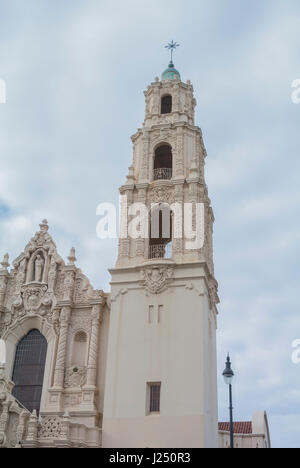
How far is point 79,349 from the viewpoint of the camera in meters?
27.2

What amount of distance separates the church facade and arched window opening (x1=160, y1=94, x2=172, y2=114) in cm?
202

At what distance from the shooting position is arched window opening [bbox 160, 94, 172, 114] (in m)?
34.5

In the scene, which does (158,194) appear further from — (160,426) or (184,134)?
(160,426)

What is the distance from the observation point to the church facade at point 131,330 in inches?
903

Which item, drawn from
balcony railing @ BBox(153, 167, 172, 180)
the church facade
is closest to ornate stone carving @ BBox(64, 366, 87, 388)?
the church facade

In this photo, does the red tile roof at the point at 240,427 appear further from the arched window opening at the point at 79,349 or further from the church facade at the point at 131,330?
the arched window opening at the point at 79,349

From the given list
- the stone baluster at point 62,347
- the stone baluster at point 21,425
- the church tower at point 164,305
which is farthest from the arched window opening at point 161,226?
the stone baluster at point 21,425

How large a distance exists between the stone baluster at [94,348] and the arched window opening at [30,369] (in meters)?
2.80

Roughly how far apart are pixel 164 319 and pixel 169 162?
11746 mm

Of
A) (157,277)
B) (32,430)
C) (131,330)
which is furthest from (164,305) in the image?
(32,430)

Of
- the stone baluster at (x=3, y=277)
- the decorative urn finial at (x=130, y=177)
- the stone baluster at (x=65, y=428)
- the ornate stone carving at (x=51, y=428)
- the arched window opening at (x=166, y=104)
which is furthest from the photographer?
the arched window opening at (x=166, y=104)

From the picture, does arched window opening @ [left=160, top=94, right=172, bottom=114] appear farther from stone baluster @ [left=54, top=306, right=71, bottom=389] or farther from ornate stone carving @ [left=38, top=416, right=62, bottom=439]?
ornate stone carving @ [left=38, top=416, right=62, bottom=439]

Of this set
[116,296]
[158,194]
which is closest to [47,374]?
[116,296]

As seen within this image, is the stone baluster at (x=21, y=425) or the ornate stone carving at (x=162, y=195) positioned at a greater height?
the ornate stone carving at (x=162, y=195)
